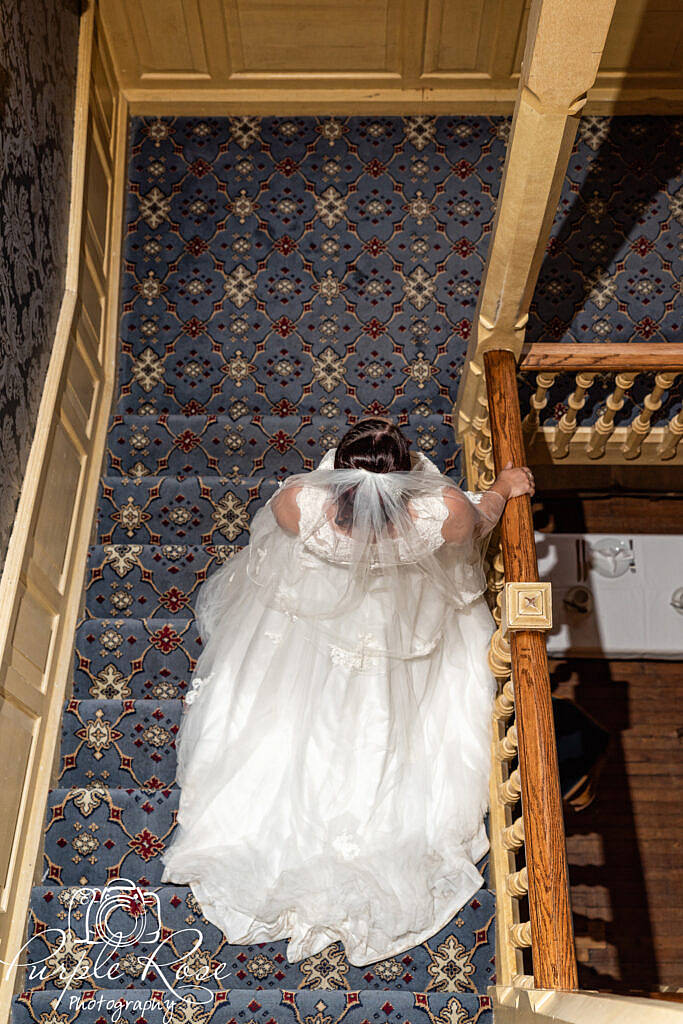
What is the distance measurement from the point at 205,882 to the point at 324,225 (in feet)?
11.4

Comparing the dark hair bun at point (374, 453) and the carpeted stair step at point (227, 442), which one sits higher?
the carpeted stair step at point (227, 442)

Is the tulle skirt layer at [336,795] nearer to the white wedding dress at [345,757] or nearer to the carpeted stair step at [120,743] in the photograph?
the white wedding dress at [345,757]

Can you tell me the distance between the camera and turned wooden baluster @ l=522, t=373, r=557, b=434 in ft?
11.6

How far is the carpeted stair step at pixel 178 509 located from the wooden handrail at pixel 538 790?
1498 mm

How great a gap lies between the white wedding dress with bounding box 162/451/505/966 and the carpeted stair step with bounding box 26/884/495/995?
61 millimetres

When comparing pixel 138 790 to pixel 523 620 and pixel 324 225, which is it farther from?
pixel 324 225

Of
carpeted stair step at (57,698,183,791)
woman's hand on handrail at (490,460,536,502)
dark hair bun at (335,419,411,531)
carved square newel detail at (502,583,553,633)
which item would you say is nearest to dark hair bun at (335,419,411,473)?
dark hair bun at (335,419,411,531)

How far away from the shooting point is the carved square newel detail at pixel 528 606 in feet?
8.39

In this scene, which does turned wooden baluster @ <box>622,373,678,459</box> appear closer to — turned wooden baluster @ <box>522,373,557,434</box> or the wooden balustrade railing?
the wooden balustrade railing

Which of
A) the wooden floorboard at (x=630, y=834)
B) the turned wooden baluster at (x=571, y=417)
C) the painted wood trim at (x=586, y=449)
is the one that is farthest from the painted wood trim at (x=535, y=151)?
the wooden floorboard at (x=630, y=834)

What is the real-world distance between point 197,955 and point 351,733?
849mm

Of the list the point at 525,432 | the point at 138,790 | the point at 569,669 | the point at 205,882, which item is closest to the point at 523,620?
the point at 205,882

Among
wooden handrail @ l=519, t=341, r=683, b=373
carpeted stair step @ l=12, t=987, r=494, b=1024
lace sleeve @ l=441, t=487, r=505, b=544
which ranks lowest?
carpeted stair step @ l=12, t=987, r=494, b=1024

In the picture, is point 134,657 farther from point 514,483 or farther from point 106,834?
point 514,483
